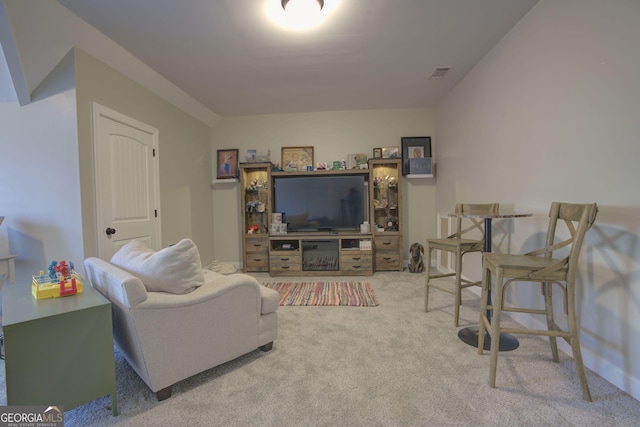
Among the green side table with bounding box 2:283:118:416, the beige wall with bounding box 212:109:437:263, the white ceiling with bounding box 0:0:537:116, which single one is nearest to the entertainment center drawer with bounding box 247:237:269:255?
the beige wall with bounding box 212:109:437:263

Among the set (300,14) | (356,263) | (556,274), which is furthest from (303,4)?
(356,263)

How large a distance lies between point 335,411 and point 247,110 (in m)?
4.16

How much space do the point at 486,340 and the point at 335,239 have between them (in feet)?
7.61

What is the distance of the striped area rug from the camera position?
114 inches

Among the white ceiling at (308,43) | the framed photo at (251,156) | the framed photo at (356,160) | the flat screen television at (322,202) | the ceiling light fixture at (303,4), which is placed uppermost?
the white ceiling at (308,43)

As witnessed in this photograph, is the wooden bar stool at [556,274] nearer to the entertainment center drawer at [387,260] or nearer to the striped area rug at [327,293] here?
the striped area rug at [327,293]

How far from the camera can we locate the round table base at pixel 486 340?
196cm

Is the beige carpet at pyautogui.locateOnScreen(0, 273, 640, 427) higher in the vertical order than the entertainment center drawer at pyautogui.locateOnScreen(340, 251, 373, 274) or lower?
lower

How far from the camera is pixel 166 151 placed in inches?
137

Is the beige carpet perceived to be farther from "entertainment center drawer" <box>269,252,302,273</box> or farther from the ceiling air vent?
the ceiling air vent

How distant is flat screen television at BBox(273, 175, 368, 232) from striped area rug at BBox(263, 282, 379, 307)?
990 mm

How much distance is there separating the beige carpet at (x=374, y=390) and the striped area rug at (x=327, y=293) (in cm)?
70

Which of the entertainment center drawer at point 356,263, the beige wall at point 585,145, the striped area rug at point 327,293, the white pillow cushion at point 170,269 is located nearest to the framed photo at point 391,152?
the entertainment center drawer at point 356,263

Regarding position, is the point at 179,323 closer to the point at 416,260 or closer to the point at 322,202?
the point at 322,202
